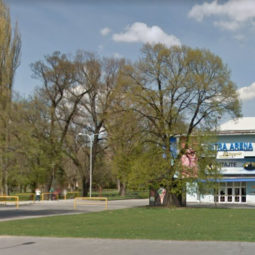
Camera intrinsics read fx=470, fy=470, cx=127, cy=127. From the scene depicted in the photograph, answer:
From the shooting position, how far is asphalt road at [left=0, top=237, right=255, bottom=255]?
40.0 ft

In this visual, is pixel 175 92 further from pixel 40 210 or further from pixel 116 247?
pixel 116 247

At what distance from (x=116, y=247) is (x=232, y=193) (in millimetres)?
42786

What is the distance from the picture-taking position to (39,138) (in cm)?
5641

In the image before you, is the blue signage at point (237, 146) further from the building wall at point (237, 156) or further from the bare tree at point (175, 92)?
the bare tree at point (175, 92)

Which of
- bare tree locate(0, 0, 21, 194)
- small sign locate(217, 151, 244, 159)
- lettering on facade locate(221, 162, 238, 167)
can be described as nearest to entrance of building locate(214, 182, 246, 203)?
lettering on facade locate(221, 162, 238, 167)

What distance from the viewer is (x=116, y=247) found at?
13195 mm

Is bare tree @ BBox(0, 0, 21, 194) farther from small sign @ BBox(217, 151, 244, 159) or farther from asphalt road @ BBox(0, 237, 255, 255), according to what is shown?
asphalt road @ BBox(0, 237, 255, 255)

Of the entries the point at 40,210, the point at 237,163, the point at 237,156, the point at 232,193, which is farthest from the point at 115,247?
the point at 232,193

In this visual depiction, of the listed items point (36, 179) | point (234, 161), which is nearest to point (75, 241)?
point (234, 161)

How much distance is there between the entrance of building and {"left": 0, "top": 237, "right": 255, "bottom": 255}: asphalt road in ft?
133

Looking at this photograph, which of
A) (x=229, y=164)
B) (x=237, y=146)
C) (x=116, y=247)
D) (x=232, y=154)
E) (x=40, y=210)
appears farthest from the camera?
(x=229, y=164)

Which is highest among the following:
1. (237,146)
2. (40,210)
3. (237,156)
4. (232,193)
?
(237,146)

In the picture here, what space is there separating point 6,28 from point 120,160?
26.4m

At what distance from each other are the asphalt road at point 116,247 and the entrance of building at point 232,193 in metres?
40.6
